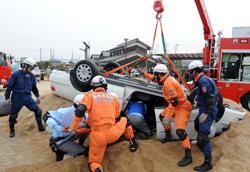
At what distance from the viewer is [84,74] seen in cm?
633

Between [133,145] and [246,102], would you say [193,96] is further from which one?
[246,102]

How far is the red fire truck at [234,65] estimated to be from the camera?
10.0 metres

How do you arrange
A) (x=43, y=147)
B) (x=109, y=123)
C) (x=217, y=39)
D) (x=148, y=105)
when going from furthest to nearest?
(x=217, y=39) → (x=148, y=105) → (x=43, y=147) → (x=109, y=123)

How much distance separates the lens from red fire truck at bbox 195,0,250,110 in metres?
10.0

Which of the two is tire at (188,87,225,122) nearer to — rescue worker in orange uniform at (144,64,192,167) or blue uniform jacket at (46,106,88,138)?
rescue worker in orange uniform at (144,64,192,167)

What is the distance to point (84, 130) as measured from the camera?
459 cm

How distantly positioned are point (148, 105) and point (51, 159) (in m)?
2.42

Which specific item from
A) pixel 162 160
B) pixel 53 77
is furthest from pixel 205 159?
pixel 53 77

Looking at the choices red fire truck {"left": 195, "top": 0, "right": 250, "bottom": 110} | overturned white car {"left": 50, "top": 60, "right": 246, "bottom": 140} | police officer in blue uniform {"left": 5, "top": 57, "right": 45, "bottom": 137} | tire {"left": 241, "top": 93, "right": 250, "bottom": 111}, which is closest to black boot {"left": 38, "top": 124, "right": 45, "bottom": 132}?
police officer in blue uniform {"left": 5, "top": 57, "right": 45, "bottom": 137}

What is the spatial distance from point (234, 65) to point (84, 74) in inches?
247

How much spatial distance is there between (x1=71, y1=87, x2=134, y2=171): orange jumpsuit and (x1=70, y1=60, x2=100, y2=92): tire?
6.64 ft

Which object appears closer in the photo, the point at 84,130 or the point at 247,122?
the point at 84,130

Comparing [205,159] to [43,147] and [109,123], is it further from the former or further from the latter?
[43,147]

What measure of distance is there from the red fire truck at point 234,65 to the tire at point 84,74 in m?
5.63
